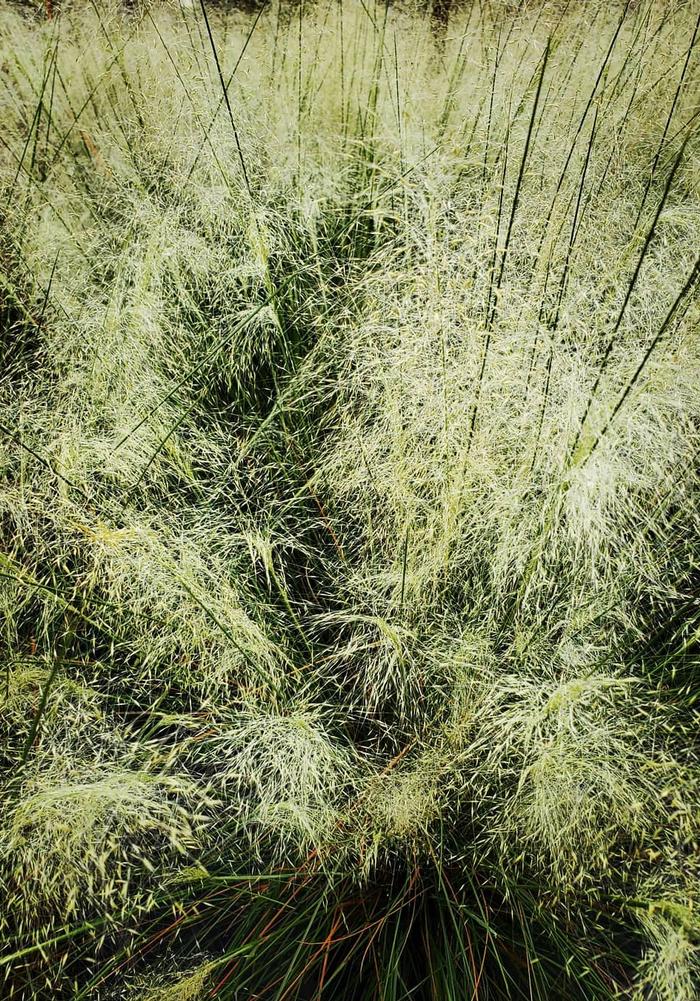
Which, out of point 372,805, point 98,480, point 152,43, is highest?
point 152,43

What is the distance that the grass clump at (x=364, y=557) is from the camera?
1.12 metres

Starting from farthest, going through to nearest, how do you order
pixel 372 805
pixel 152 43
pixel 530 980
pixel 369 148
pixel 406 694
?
pixel 152 43
pixel 369 148
pixel 406 694
pixel 372 805
pixel 530 980

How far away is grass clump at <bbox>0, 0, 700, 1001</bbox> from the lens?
44.1 inches

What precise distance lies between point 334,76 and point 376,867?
214 centimetres

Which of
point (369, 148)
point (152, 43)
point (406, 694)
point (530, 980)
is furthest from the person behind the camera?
point (152, 43)

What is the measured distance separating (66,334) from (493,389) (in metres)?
0.99

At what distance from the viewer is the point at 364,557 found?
140 centimetres

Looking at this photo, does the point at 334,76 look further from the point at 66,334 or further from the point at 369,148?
the point at 66,334

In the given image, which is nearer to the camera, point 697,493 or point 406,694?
point 697,493

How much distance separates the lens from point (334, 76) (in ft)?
6.17

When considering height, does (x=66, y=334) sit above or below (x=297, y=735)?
above

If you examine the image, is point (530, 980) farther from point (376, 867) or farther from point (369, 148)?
point (369, 148)

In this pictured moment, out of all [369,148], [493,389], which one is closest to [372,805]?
[493,389]

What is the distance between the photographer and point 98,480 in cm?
146
